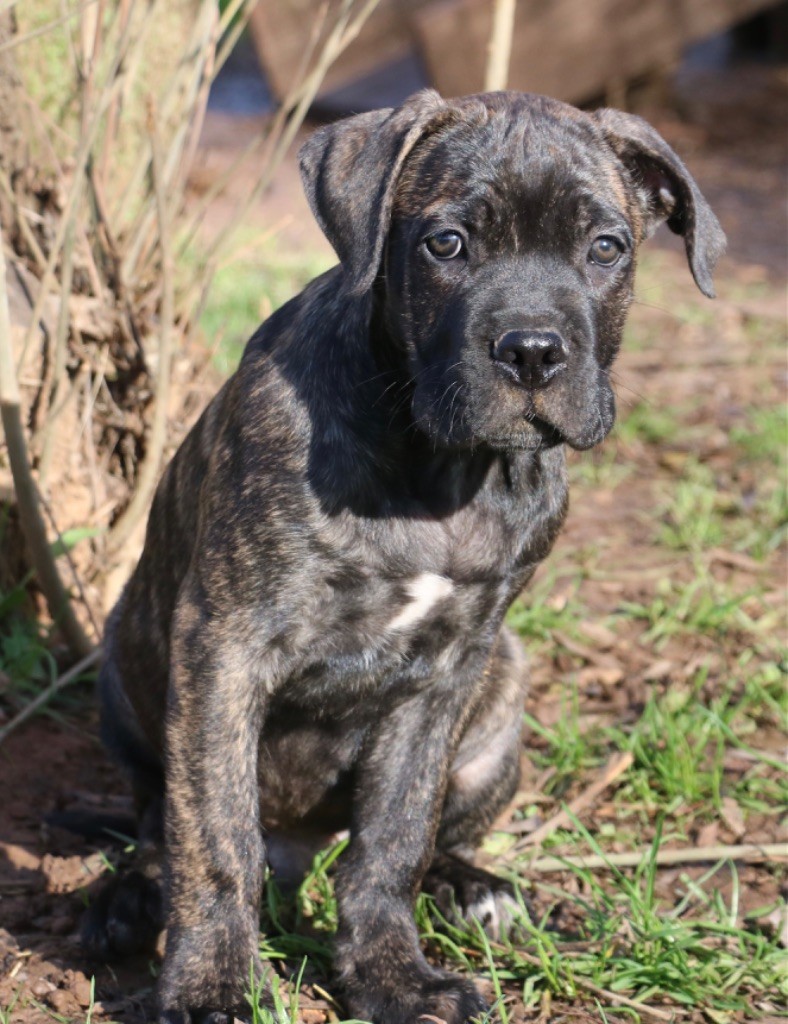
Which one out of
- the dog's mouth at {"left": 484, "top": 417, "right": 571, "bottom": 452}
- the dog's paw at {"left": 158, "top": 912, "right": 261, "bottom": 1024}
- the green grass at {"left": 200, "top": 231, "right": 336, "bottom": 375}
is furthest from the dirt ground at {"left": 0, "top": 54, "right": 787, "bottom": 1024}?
the dog's mouth at {"left": 484, "top": 417, "right": 571, "bottom": 452}

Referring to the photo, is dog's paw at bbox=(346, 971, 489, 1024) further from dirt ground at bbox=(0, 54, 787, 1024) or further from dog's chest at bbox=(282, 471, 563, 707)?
dog's chest at bbox=(282, 471, 563, 707)

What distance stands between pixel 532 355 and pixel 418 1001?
5.36ft

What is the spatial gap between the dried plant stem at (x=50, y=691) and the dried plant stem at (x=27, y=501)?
0.07 metres

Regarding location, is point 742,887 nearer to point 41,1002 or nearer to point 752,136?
point 41,1002

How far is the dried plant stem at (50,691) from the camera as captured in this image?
461cm

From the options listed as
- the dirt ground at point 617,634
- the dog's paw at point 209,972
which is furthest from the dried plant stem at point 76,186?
the dog's paw at point 209,972

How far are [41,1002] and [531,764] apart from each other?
207cm

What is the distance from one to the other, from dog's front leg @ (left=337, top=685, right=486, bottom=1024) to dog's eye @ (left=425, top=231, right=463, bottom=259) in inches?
46.5

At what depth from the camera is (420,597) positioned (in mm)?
3604

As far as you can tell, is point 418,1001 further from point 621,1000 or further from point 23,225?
point 23,225

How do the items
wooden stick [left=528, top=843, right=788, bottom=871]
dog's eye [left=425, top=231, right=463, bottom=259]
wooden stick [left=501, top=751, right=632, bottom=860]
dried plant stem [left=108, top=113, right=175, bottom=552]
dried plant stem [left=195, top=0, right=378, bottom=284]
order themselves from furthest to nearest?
1. dried plant stem [left=195, top=0, right=378, bottom=284]
2. dried plant stem [left=108, top=113, right=175, bottom=552]
3. wooden stick [left=501, top=751, right=632, bottom=860]
4. wooden stick [left=528, top=843, right=788, bottom=871]
5. dog's eye [left=425, top=231, right=463, bottom=259]

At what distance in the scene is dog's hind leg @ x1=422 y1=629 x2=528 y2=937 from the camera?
4.21 meters

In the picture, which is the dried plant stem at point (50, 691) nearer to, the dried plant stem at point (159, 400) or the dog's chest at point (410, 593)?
the dried plant stem at point (159, 400)

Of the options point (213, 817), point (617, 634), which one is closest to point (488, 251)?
point (213, 817)
